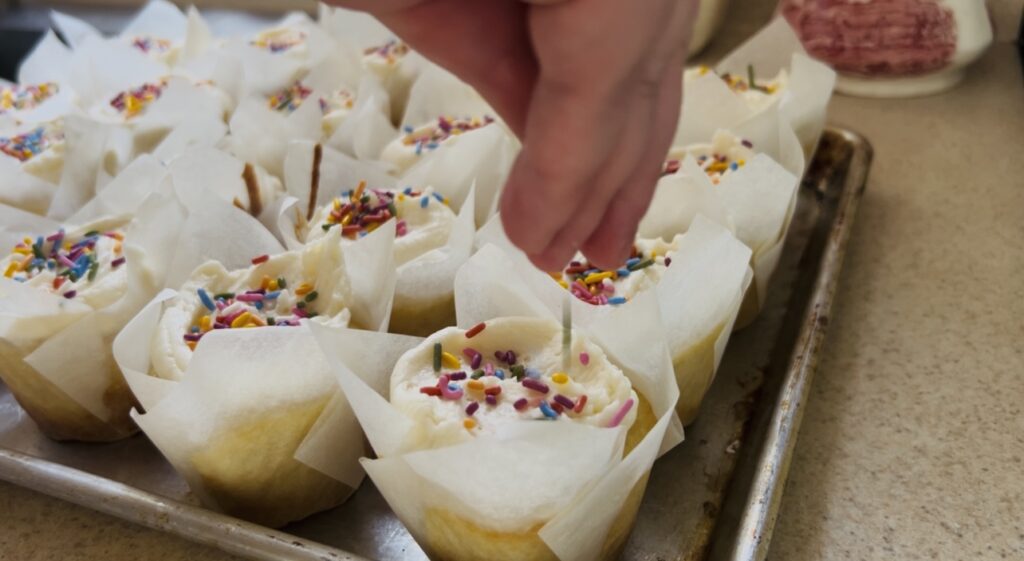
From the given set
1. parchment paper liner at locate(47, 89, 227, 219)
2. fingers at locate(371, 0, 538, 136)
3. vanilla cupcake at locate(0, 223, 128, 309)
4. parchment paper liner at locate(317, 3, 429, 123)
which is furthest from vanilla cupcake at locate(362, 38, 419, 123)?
fingers at locate(371, 0, 538, 136)

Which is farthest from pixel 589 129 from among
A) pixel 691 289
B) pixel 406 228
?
pixel 406 228

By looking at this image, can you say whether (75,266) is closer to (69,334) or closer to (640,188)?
(69,334)

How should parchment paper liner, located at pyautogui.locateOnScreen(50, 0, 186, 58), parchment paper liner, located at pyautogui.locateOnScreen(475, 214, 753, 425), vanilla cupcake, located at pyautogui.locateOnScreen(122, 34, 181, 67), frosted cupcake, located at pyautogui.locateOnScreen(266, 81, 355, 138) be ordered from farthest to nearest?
parchment paper liner, located at pyautogui.locateOnScreen(50, 0, 186, 58) < vanilla cupcake, located at pyautogui.locateOnScreen(122, 34, 181, 67) < frosted cupcake, located at pyautogui.locateOnScreen(266, 81, 355, 138) < parchment paper liner, located at pyautogui.locateOnScreen(475, 214, 753, 425)

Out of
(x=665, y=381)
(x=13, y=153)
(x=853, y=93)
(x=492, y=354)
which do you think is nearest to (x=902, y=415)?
(x=665, y=381)

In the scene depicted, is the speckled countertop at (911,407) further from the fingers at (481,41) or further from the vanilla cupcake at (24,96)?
the vanilla cupcake at (24,96)

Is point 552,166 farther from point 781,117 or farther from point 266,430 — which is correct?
point 781,117

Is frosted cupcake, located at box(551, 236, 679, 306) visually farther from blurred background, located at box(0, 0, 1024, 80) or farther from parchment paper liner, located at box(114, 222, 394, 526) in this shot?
blurred background, located at box(0, 0, 1024, 80)

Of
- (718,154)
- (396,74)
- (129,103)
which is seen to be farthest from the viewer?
(396,74)
